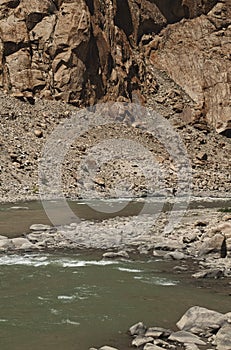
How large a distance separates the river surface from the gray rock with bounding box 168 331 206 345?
31.4 inches

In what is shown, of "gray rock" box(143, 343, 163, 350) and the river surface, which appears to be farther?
the river surface

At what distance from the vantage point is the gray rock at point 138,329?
34.2 feet

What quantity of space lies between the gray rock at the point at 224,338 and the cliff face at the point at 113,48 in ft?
133

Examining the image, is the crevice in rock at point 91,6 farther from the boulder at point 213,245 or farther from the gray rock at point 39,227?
the boulder at point 213,245

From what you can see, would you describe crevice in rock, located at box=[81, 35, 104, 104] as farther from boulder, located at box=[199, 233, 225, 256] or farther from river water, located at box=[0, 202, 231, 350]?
boulder, located at box=[199, 233, 225, 256]

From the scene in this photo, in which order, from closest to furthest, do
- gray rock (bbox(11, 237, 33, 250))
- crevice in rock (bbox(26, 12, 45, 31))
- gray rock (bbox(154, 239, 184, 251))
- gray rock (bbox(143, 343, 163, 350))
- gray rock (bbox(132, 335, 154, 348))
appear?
gray rock (bbox(143, 343, 163, 350)) → gray rock (bbox(132, 335, 154, 348)) → gray rock (bbox(154, 239, 184, 251)) → gray rock (bbox(11, 237, 33, 250)) → crevice in rock (bbox(26, 12, 45, 31))

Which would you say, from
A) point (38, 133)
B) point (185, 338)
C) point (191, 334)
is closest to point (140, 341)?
point (185, 338)

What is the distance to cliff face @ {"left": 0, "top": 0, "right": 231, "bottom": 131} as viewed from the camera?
1960 inches

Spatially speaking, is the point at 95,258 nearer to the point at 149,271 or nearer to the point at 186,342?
the point at 149,271

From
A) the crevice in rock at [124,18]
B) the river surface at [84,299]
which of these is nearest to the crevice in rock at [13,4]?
the crevice in rock at [124,18]

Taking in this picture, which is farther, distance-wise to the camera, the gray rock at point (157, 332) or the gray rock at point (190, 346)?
the gray rock at point (157, 332)

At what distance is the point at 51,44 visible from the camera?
50.5 metres

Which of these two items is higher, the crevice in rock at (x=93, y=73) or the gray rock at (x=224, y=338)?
the gray rock at (x=224, y=338)

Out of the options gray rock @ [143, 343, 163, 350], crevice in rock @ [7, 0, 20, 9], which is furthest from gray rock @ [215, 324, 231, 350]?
crevice in rock @ [7, 0, 20, 9]
